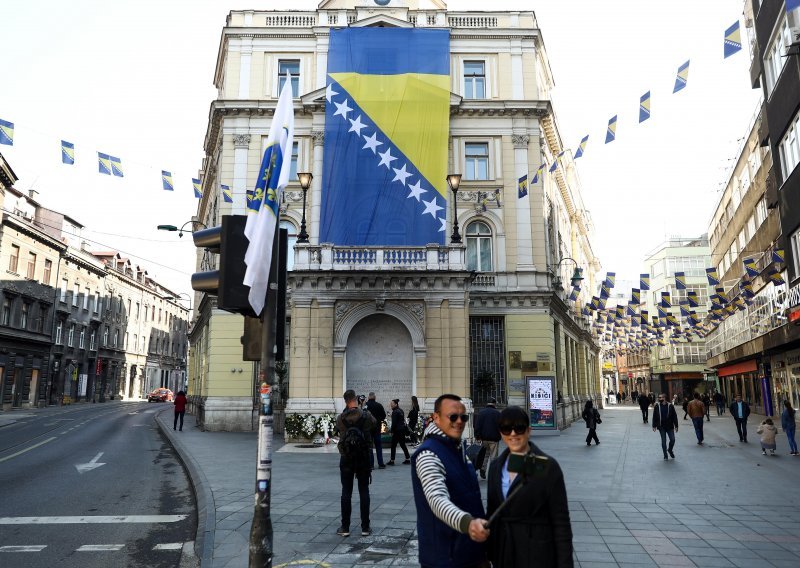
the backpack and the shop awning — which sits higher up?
the shop awning

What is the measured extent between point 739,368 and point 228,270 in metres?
46.6

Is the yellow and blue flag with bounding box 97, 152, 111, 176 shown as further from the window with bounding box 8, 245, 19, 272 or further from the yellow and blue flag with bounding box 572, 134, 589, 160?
the window with bounding box 8, 245, 19, 272

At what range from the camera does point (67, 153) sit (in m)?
16.1

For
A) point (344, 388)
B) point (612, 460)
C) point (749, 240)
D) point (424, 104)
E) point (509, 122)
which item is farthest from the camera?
point (749, 240)

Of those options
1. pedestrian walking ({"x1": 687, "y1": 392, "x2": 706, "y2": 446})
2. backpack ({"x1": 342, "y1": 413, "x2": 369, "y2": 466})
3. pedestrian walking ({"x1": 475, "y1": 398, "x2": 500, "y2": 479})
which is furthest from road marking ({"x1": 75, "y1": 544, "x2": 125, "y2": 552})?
pedestrian walking ({"x1": 687, "y1": 392, "x2": 706, "y2": 446})

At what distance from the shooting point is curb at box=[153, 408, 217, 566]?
7.11 metres

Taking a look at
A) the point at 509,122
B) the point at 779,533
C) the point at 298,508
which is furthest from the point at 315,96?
the point at 779,533

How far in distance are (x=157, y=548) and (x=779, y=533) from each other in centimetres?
812

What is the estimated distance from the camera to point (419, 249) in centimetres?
2050

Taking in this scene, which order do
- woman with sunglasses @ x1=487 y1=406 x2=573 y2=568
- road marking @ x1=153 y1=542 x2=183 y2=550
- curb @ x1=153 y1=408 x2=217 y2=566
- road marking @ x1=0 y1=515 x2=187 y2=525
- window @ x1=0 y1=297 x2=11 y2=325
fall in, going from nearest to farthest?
woman with sunglasses @ x1=487 y1=406 x2=573 y2=568, curb @ x1=153 y1=408 x2=217 y2=566, road marking @ x1=153 y1=542 x2=183 y2=550, road marking @ x1=0 y1=515 x2=187 y2=525, window @ x1=0 y1=297 x2=11 y2=325

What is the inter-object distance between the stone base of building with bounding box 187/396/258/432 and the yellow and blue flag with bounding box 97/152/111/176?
38.4ft

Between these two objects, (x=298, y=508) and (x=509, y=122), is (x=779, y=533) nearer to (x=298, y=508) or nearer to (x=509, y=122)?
(x=298, y=508)

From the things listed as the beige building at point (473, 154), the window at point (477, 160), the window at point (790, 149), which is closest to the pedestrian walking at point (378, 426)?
the beige building at point (473, 154)

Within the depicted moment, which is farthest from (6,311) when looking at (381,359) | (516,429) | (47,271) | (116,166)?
(516,429)
